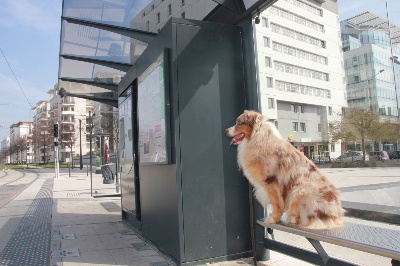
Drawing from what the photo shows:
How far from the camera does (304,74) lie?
35750 millimetres

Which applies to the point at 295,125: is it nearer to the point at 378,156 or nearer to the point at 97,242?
the point at 378,156

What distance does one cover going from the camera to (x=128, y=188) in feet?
23.9

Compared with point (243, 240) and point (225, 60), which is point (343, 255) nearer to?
point (243, 240)

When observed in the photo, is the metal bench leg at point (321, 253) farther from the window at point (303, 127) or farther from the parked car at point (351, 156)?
the window at point (303, 127)

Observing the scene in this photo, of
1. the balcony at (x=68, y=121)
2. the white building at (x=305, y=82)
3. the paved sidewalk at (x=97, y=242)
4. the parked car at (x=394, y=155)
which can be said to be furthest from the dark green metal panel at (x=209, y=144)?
the balcony at (x=68, y=121)

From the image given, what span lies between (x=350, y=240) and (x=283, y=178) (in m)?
0.90

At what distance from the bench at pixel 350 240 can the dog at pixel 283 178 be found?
11 cm

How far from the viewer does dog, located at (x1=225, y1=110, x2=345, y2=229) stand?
3064mm

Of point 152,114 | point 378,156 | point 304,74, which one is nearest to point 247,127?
point 152,114

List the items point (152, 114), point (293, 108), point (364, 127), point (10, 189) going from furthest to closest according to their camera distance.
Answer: point (293, 108) < point (364, 127) < point (10, 189) < point (152, 114)

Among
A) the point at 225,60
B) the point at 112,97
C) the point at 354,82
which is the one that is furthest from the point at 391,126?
the point at 225,60

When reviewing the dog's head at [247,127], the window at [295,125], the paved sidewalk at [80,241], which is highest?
the window at [295,125]

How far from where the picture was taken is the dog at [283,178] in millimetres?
3064

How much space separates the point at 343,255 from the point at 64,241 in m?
4.76
